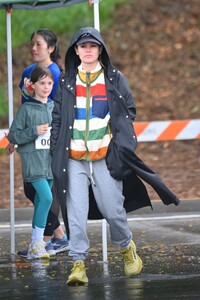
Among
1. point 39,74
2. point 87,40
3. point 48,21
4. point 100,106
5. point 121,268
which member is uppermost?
point 48,21

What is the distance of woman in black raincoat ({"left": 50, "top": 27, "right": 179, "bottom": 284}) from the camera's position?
27.1 feet

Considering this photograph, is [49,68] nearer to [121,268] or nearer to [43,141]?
[43,141]

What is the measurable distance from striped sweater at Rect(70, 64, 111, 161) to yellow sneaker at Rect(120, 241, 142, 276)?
84 cm

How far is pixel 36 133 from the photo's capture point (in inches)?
373

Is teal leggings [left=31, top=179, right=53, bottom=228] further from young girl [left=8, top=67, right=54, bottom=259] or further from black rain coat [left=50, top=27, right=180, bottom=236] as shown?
black rain coat [left=50, top=27, right=180, bottom=236]

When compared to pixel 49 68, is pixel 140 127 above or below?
below

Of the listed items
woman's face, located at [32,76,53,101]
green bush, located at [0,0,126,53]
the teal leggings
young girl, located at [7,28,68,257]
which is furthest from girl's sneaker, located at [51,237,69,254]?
green bush, located at [0,0,126,53]

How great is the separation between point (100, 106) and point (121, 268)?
1.49 metres

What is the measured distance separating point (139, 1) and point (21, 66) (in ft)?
9.85

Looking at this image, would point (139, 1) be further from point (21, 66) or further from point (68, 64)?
point (68, 64)

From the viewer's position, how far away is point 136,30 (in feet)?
69.5

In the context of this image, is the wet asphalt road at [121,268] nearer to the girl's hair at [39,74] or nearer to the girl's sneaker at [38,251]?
the girl's sneaker at [38,251]

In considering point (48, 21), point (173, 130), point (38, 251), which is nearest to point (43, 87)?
point (38, 251)

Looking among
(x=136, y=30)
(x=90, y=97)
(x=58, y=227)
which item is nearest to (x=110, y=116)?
(x=90, y=97)
